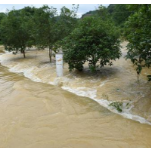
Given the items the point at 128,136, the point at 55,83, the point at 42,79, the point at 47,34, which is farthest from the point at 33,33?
the point at 128,136

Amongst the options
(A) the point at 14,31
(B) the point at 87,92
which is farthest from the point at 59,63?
(A) the point at 14,31

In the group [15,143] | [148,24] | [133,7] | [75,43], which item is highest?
[133,7]

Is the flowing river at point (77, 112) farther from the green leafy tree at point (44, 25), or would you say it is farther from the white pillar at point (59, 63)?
the green leafy tree at point (44, 25)

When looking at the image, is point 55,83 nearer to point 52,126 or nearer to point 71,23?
point 52,126

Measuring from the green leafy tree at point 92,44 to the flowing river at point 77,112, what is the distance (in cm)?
91

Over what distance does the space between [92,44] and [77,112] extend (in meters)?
4.00

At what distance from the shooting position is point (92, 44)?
28.1 ft

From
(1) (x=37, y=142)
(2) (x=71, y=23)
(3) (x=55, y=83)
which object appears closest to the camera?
(1) (x=37, y=142)

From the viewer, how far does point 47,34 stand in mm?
12727

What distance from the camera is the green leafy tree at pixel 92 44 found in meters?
8.45

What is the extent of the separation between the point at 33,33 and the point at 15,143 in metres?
10.3

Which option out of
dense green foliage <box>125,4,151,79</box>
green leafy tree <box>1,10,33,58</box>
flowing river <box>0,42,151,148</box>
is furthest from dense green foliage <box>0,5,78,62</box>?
dense green foliage <box>125,4,151,79</box>

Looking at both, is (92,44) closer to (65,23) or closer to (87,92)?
(87,92)

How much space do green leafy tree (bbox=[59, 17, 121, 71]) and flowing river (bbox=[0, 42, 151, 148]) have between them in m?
0.91
